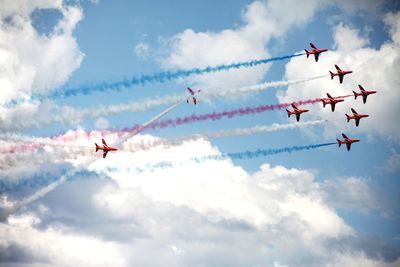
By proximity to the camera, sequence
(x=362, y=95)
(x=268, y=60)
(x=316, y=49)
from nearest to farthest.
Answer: (x=268, y=60) → (x=316, y=49) → (x=362, y=95)

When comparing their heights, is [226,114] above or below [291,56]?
below

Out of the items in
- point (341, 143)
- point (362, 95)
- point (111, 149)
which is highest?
point (362, 95)

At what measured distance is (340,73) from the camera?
439ft

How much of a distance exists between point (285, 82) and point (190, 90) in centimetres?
2448

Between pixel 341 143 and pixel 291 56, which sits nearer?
pixel 291 56

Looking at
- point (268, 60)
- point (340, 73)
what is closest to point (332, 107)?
point (340, 73)

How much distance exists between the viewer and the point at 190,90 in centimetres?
11788

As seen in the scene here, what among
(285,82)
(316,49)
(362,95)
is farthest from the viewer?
(362,95)

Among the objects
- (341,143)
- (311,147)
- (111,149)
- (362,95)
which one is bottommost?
(111,149)

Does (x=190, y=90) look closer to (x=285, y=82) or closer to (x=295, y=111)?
(x=285, y=82)

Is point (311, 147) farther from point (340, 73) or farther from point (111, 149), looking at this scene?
point (111, 149)

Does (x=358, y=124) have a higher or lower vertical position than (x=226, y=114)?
higher

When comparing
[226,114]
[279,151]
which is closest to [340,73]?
[279,151]

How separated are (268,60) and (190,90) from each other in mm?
21853
